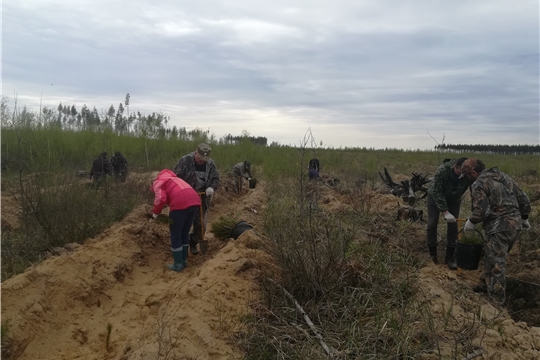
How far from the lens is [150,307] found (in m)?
4.48

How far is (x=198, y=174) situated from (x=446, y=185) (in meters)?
4.02

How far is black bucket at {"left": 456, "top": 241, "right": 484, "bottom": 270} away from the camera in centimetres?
583

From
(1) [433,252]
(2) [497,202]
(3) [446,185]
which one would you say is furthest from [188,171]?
(2) [497,202]

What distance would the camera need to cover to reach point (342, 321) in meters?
3.73

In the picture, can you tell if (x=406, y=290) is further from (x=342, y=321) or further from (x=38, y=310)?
(x=38, y=310)

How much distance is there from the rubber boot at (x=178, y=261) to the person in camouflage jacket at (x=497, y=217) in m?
4.06

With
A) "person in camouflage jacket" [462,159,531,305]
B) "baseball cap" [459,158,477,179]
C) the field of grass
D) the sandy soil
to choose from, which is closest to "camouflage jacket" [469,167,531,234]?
"person in camouflage jacket" [462,159,531,305]

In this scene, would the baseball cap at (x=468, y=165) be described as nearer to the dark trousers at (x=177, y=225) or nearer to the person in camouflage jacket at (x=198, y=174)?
the person in camouflage jacket at (x=198, y=174)

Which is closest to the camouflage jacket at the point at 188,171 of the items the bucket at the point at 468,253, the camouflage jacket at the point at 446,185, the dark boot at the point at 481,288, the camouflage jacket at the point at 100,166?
the camouflage jacket at the point at 446,185

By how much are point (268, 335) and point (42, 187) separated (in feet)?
15.3

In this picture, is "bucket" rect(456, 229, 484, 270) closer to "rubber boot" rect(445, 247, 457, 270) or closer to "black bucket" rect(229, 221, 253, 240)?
"rubber boot" rect(445, 247, 457, 270)

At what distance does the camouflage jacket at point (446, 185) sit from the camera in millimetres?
6016

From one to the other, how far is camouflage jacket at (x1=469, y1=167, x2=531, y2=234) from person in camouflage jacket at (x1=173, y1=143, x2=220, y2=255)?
3.93 m

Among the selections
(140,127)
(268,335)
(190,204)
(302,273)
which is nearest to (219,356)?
(268,335)
